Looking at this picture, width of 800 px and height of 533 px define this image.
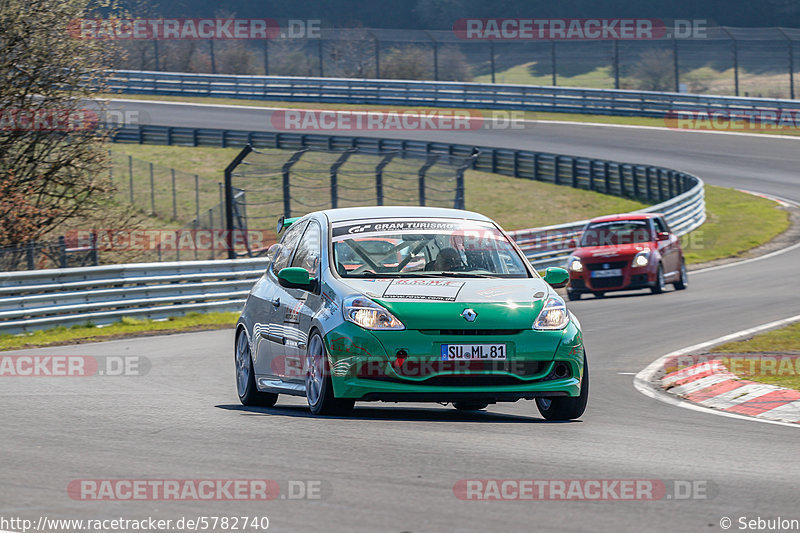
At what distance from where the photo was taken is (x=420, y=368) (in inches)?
321

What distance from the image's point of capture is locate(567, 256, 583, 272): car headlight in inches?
885

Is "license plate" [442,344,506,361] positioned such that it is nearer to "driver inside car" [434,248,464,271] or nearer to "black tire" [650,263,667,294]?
"driver inside car" [434,248,464,271]

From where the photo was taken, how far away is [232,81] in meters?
59.1

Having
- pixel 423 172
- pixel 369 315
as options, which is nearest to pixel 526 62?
pixel 423 172

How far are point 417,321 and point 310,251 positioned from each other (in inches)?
66.3

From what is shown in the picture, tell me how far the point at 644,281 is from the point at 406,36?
120 feet

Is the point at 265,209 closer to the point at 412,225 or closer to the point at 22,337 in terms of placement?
the point at 22,337

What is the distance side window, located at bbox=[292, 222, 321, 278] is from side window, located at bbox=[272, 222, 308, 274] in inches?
6.4

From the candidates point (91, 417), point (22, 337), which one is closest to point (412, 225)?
point (91, 417)

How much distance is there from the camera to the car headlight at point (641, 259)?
72.0ft

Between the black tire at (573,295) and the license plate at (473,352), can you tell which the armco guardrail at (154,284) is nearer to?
the black tire at (573,295)
